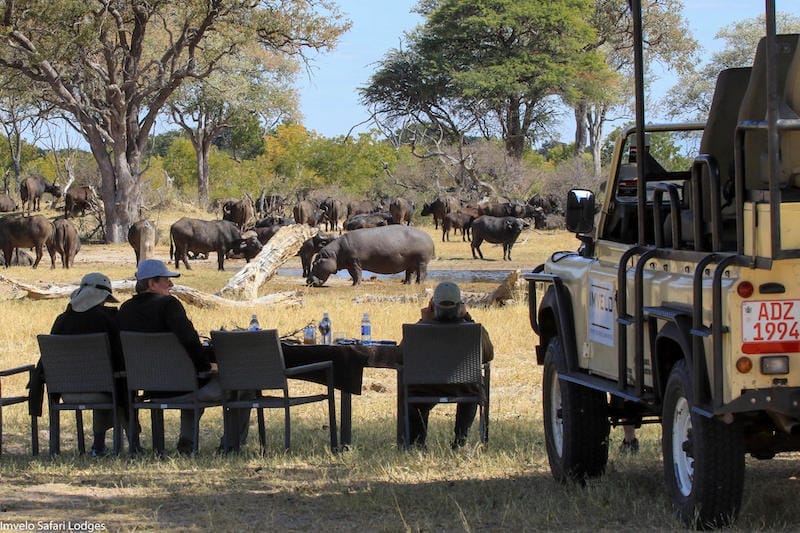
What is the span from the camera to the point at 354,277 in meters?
30.9

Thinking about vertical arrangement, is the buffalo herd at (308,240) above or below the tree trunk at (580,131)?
below

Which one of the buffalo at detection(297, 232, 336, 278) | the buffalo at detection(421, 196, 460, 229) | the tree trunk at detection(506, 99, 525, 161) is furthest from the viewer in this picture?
the tree trunk at detection(506, 99, 525, 161)

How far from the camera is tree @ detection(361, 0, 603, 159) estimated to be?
2349 inches

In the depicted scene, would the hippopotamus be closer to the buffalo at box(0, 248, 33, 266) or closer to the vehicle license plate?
the buffalo at box(0, 248, 33, 266)

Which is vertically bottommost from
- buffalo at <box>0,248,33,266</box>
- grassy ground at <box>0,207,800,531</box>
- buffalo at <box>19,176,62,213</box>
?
grassy ground at <box>0,207,800,531</box>

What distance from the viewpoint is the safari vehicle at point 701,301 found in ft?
20.7

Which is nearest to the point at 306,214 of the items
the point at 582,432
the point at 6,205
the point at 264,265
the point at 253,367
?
the point at 6,205

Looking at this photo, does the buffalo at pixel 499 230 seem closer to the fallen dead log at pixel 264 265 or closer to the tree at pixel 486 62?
the fallen dead log at pixel 264 265

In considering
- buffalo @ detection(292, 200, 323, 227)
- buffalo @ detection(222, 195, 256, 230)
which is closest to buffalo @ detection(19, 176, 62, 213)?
buffalo @ detection(222, 195, 256, 230)

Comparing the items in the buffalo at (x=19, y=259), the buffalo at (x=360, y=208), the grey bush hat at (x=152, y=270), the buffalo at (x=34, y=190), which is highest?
the buffalo at (x=34, y=190)

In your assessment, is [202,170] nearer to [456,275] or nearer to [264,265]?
[456,275]

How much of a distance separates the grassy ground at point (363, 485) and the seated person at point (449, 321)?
178mm

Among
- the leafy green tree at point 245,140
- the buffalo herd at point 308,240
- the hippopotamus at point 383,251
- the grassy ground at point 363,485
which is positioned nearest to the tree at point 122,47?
the buffalo herd at point 308,240

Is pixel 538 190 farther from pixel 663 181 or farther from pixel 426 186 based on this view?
pixel 663 181
